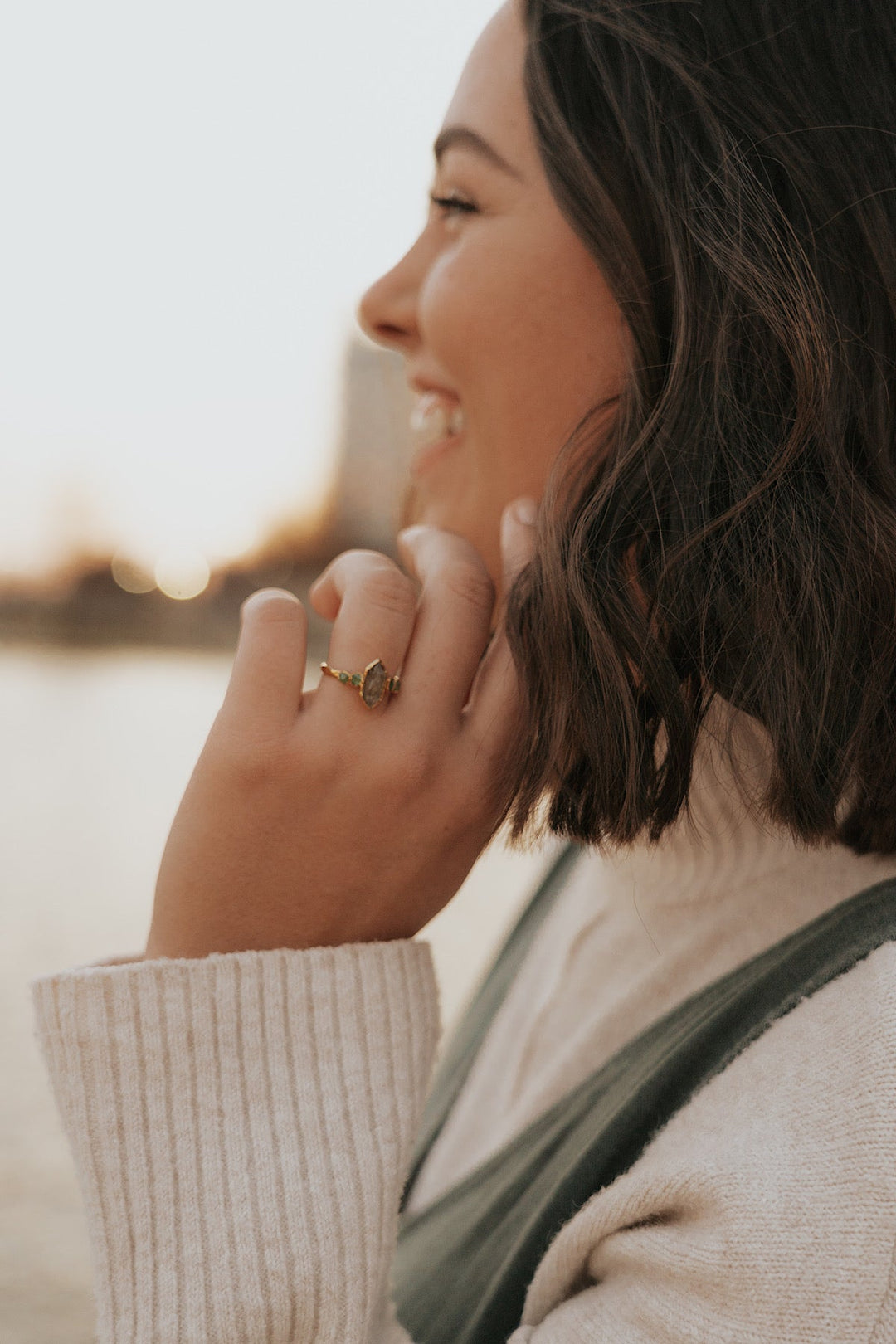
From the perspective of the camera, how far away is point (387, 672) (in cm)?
81

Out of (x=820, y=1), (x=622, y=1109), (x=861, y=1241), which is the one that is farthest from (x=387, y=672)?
(x=820, y=1)

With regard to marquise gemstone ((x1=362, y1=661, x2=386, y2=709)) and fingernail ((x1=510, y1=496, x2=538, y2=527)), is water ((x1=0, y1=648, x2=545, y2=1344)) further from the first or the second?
fingernail ((x1=510, y1=496, x2=538, y2=527))

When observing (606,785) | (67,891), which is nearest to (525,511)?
(606,785)

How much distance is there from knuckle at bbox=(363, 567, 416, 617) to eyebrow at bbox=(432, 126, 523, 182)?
365 millimetres

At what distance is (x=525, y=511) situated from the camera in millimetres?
893

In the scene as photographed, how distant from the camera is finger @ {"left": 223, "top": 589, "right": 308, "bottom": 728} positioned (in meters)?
0.78

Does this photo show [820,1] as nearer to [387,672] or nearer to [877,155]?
[877,155]

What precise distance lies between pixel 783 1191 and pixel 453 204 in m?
0.85

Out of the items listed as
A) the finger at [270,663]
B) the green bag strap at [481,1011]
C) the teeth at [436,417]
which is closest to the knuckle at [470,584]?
the finger at [270,663]

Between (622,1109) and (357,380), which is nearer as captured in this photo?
(622,1109)

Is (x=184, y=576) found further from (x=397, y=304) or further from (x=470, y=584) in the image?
(x=470, y=584)

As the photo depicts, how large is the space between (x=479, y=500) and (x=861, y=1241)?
2.26 feet

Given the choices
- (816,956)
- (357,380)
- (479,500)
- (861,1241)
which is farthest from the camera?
(357,380)

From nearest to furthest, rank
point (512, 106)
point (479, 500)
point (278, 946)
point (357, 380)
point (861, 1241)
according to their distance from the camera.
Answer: point (861, 1241), point (278, 946), point (512, 106), point (479, 500), point (357, 380)
